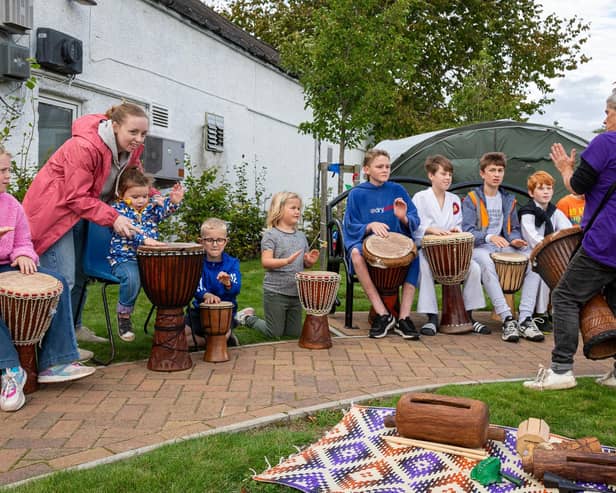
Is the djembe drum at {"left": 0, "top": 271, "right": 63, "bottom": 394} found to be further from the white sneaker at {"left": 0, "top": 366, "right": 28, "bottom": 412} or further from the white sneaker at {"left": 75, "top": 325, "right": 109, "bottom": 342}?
the white sneaker at {"left": 75, "top": 325, "right": 109, "bottom": 342}

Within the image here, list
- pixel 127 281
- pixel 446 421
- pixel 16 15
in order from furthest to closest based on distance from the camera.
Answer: pixel 16 15
pixel 127 281
pixel 446 421

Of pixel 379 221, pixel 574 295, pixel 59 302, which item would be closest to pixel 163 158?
pixel 379 221

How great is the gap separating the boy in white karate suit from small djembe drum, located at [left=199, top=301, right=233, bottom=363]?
2070 millimetres

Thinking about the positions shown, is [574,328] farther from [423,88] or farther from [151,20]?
[423,88]

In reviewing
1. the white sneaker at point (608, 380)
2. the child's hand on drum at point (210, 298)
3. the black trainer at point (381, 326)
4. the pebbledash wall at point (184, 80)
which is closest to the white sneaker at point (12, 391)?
the child's hand on drum at point (210, 298)

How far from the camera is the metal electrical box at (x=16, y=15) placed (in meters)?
7.26

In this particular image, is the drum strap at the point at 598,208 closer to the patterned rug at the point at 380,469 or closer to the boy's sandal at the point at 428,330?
the patterned rug at the point at 380,469

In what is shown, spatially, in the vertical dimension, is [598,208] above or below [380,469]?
above

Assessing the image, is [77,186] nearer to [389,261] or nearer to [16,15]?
[389,261]

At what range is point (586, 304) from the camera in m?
4.30

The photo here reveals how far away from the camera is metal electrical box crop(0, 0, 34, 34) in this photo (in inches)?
286

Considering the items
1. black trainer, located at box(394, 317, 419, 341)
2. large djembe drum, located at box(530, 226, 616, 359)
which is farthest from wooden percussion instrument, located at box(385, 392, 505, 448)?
black trainer, located at box(394, 317, 419, 341)

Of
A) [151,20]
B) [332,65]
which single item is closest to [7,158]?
[151,20]

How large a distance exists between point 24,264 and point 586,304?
3.45 m
